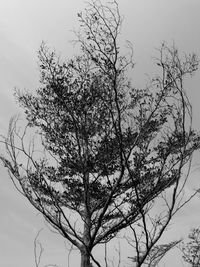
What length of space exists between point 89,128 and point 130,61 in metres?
6.24

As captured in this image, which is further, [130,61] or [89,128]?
[89,128]

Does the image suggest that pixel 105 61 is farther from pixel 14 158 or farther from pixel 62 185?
pixel 62 185

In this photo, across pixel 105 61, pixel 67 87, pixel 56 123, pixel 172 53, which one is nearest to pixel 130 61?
pixel 105 61

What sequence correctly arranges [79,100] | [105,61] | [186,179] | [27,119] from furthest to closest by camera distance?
[27,119], [79,100], [105,61], [186,179]

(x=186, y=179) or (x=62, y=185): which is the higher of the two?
(x=62, y=185)

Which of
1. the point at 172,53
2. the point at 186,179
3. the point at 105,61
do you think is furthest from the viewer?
the point at 105,61

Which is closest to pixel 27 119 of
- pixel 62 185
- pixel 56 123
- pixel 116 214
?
pixel 56 123

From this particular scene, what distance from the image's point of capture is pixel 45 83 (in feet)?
37.2

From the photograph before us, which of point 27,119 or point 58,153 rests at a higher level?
point 27,119

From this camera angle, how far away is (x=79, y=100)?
9.93 meters

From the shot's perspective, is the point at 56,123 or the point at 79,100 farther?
the point at 56,123

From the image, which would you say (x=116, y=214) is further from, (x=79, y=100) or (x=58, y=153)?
(x=79, y=100)

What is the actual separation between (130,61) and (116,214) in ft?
30.0

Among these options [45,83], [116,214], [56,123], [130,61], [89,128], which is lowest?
[130,61]
